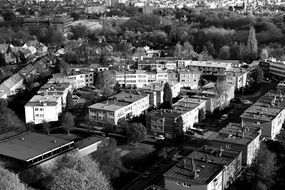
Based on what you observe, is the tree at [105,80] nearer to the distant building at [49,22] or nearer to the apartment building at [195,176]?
the apartment building at [195,176]

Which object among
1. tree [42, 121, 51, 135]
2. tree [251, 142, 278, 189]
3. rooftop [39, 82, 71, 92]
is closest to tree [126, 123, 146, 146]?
tree [42, 121, 51, 135]

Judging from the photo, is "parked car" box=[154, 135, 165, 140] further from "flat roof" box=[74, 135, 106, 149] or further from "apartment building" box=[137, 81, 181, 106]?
"apartment building" box=[137, 81, 181, 106]

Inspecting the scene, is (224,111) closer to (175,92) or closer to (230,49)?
(175,92)

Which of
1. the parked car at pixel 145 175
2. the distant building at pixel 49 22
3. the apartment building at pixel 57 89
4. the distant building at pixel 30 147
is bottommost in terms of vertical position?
the parked car at pixel 145 175

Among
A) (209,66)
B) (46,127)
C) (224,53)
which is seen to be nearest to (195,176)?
(46,127)

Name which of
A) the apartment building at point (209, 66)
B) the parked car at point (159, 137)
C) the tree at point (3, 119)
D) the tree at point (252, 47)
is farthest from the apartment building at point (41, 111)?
the tree at point (252, 47)

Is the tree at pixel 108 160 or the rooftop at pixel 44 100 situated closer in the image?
the tree at pixel 108 160
